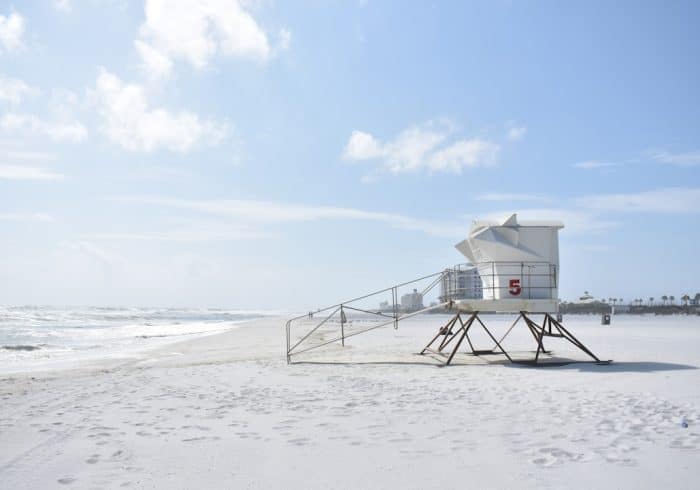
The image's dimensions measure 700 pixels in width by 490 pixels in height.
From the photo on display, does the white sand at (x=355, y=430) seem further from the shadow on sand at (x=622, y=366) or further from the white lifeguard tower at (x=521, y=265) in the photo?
the white lifeguard tower at (x=521, y=265)

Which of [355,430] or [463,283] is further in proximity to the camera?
[463,283]

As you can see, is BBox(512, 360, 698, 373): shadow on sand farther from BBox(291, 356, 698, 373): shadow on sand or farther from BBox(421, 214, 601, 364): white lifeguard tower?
BBox(421, 214, 601, 364): white lifeguard tower

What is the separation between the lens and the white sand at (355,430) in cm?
668

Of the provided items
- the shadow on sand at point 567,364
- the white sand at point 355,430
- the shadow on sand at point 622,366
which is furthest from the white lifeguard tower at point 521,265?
the white sand at point 355,430

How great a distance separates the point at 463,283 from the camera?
63.9ft

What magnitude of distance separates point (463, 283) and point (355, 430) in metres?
11.5

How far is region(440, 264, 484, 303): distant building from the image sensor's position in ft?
62.3

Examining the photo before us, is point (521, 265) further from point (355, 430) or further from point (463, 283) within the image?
point (355, 430)

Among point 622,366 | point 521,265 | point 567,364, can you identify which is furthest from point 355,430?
point 622,366

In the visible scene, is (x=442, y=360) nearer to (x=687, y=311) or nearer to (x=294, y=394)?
(x=294, y=394)

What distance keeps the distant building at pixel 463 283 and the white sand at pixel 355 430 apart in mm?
4013

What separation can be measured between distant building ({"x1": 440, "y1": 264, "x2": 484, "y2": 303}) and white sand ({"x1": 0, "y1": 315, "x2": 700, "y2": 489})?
4.01 metres

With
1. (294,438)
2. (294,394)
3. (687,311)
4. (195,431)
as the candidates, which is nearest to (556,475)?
(294,438)

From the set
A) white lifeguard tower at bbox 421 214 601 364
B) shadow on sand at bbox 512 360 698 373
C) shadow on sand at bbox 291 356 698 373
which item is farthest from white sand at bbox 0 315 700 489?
white lifeguard tower at bbox 421 214 601 364
